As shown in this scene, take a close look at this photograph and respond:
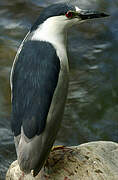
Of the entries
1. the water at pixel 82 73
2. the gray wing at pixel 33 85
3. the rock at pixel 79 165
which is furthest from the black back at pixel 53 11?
the water at pixel 82 73

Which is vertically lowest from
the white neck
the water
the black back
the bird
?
the water

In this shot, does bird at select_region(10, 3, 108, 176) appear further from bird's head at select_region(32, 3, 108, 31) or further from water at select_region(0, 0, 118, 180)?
water at select_region(0, 0, 118, 180)

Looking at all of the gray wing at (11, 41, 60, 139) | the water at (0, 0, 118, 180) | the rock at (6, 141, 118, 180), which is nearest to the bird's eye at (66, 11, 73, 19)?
the gray wing at (11, 41, 60, 139)

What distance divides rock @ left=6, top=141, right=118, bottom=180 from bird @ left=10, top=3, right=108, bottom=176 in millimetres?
400

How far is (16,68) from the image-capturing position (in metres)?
3.73

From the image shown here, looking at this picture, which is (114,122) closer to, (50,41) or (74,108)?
(74,108)

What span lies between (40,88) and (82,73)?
11.9 ft

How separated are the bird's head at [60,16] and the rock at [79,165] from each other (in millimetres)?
1201

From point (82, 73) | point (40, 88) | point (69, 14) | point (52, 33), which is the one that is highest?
point (69, 14)

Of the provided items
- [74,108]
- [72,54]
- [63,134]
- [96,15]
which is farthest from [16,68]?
[72,54]

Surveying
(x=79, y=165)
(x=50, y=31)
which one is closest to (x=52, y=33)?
(x=50, y=31)

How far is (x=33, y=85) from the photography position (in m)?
3.57

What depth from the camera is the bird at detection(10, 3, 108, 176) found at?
3.45m

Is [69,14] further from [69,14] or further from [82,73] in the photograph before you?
[82,73]
